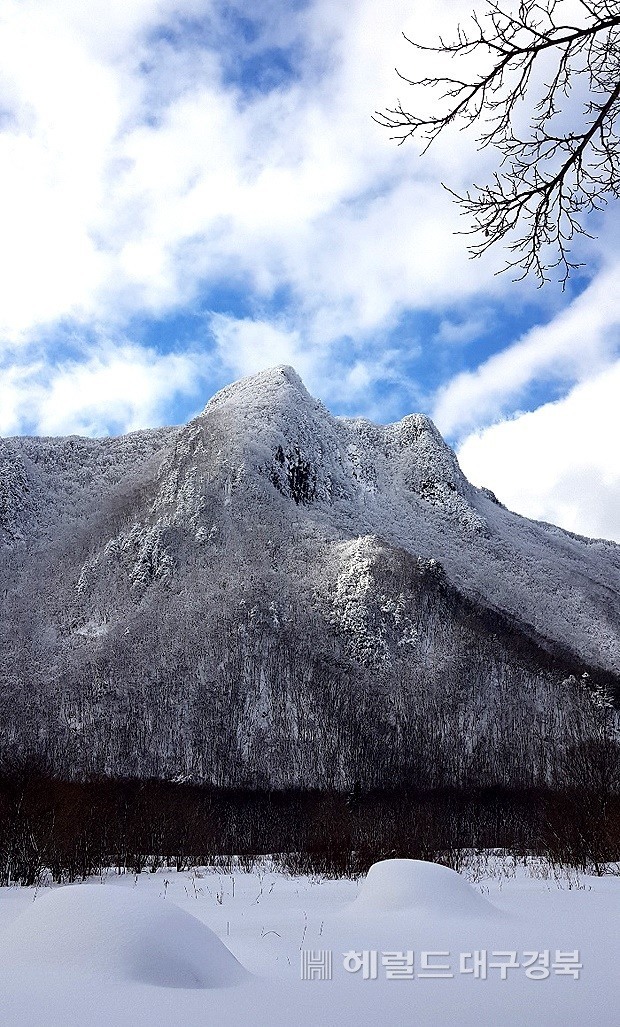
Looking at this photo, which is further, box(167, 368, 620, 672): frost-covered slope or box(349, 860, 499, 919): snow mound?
box(167, 368, 620, 672): frost-covered slope

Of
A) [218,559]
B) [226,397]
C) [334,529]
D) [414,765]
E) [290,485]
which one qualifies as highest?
[226,397]

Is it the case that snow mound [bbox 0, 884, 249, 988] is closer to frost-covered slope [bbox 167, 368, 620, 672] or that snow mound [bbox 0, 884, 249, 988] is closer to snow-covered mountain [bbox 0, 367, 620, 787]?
snow-covered mountain [bbox 0, 367, 620, 787]

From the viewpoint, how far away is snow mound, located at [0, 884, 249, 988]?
4.32m

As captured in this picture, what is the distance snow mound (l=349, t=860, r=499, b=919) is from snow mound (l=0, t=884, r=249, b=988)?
4953 mm

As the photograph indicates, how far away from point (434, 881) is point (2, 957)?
6662 millimetres

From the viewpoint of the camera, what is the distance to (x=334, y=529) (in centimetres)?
13888

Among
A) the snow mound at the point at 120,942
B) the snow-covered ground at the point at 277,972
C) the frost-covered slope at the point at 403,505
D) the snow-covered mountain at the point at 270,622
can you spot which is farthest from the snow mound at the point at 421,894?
the frost-covered slope at the point at 403,505

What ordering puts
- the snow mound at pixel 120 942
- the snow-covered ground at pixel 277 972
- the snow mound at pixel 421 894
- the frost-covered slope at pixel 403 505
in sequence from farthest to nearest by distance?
the frost-covered slope at pixel 403 505
the snow mound at pixel 421 894
the snow mound at pixel 120 942
the snow-covered ground at pixel 277 972

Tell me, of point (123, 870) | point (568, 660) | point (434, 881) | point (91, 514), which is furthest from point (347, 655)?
point (434, 881)

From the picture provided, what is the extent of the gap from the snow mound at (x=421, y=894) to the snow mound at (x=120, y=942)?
495cm

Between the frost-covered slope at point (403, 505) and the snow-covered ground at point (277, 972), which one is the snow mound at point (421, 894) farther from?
the frost-covered slope at point (403, 505)

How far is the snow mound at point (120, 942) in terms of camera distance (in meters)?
4.32

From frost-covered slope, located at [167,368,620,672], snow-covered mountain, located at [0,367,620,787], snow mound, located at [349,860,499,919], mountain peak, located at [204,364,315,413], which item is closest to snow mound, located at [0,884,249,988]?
snow mound, located at [349,860,499,919]

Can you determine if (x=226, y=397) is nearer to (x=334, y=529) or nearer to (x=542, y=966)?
(x=334, y=529)
